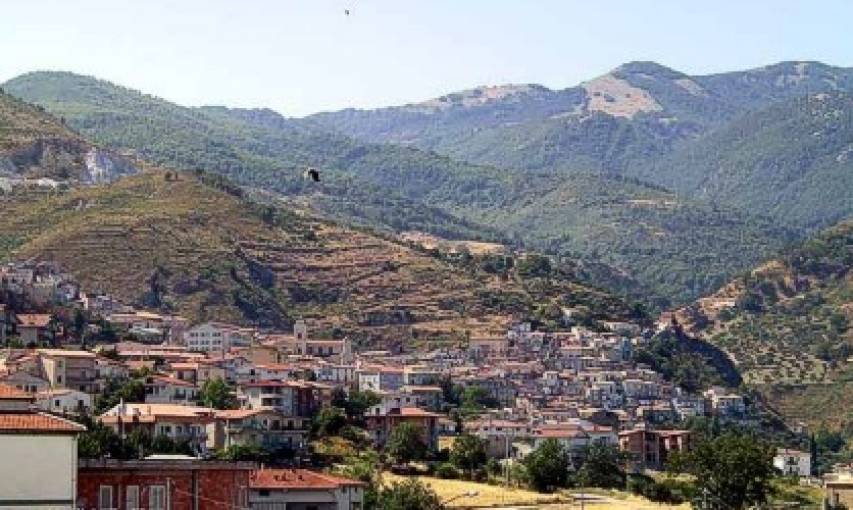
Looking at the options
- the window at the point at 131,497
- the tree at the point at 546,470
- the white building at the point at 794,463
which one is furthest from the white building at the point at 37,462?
the white building at the point at 794,463

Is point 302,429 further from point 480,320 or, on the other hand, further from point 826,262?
point 826,262

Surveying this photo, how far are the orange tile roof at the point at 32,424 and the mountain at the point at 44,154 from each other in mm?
126122

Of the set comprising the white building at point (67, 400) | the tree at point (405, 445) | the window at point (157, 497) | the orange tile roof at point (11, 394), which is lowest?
the tree at point (405, 445)

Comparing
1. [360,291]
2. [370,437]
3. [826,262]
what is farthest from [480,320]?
[826,262]

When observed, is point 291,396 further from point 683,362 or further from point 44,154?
point 44,154

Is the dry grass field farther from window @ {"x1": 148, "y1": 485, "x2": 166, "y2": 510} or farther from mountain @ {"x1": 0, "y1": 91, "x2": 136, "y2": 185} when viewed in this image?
mountain @ {"x1": 0, "y1": 91, "x2": 136, "y2": 185}

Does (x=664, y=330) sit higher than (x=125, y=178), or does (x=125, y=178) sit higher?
(x=125, y=178)

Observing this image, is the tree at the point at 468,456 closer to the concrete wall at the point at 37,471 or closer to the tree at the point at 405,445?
the tree at the point at 405,445

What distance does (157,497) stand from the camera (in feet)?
113

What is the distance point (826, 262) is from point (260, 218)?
235 feet

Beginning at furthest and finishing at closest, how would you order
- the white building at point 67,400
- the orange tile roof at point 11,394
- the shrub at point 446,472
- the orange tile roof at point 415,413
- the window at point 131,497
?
the orange tile roof at point 415,413 < the shrub at point 446,472 < the white building at point 67,400 < the window at point 131,497 < the orange tile roof at point 11,394

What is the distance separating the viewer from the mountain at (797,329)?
158375 mm

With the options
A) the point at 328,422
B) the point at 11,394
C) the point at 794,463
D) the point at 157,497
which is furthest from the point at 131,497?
the point at 794,463

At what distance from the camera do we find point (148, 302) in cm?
12938
